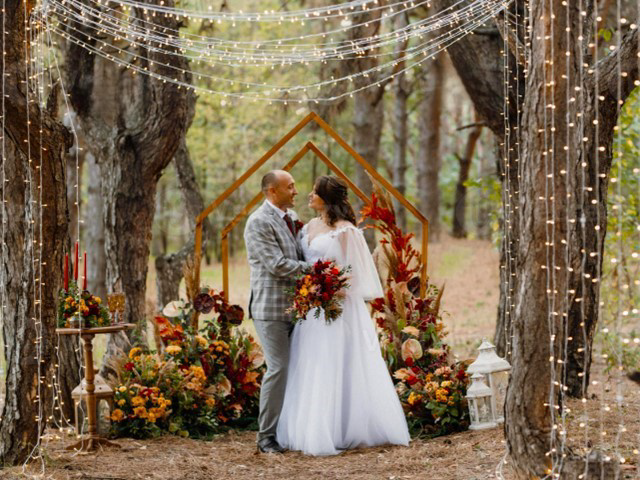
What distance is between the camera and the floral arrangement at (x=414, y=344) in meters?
6.68

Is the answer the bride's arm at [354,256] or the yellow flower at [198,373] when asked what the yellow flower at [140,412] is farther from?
the bride's arm at [354,256]

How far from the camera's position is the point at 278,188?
6.28m

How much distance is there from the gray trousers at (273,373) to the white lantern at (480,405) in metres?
1.30

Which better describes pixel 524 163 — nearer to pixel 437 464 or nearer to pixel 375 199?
pixel 437 464

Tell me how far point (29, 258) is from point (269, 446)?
6.46ft

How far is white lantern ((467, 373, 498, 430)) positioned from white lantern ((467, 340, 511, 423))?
0.04 meters

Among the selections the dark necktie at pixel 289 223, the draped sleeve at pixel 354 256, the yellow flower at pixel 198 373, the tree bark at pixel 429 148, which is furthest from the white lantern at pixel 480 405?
the tree bark at pixel 429 148

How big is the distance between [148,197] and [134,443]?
9.21ft

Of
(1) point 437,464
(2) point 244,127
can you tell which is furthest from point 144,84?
(2) point 244,127

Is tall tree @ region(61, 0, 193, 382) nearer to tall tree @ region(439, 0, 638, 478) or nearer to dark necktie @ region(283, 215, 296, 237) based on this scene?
dark necktie @ region(283, 215, 296, 237)

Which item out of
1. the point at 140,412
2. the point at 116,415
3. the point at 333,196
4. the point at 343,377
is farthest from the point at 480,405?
the point at 116,415

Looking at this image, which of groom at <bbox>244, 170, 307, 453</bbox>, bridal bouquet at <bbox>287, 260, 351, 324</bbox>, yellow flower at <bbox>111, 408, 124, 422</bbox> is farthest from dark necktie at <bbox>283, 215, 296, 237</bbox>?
yellow flower at <bbox>111, 408, 124, 422</bbox>

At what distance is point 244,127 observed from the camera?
20.9 metres

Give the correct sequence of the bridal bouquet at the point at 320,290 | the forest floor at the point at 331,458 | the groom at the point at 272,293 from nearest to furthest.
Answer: the forest floor at the point at 331,458
the bridal bouquet at the point at 320,290
the groom at the point at 272,293
